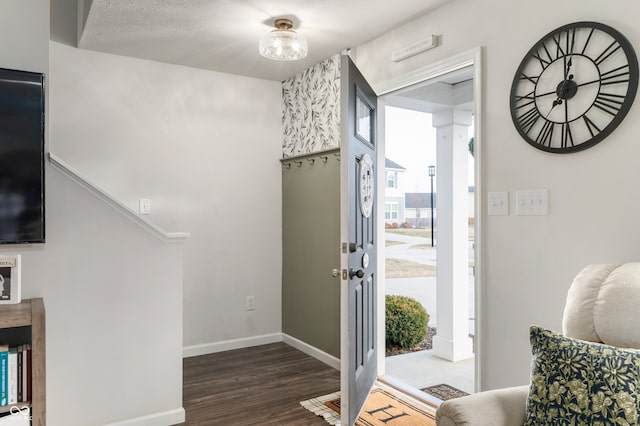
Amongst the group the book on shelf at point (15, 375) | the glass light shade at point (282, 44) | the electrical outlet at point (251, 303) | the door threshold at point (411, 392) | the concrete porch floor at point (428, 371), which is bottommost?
the concrete porch floor at point (428, 371)

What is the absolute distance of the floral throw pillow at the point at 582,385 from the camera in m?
1.22

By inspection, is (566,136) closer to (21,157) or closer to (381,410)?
(381,410)

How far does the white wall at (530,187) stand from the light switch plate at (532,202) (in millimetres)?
26

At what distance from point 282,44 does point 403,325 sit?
2598mm

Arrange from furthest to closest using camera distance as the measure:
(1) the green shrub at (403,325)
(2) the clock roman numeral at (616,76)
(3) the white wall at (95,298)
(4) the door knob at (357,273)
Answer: (1) the green shrub at (403,325) < (4) the door knob at (357,273) < (3) the white wall at (95,298) < (2) the clock roman numeral at (616,76)

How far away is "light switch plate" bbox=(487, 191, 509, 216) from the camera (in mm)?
2293

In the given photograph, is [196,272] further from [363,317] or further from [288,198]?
[363,317]

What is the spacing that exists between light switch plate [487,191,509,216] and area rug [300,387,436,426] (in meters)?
1.23

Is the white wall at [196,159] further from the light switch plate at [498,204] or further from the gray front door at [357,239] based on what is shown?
the light switch plate at [498,204]

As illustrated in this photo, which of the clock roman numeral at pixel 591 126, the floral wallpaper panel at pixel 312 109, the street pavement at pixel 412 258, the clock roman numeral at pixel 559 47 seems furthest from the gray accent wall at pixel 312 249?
the street pavement at pixel 412 258

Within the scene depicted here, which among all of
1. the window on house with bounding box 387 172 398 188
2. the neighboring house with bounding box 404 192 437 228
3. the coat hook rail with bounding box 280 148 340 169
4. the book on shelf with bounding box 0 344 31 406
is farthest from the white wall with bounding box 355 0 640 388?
the neighboring house with bounding box 404 192 437 228

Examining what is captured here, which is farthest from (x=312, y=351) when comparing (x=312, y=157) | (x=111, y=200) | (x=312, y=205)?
(x=111, y=200)

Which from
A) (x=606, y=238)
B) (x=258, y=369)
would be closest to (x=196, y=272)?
(x=258, y=369)

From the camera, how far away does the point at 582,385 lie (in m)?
1.27
